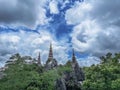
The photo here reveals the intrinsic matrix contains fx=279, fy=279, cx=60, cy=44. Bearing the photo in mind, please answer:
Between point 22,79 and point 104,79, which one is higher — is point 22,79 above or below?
above

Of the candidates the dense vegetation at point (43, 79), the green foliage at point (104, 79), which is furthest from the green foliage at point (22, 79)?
the green foliage at point (104, 79)

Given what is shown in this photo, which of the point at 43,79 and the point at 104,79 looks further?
the point at 43,79

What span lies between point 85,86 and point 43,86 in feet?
22.5

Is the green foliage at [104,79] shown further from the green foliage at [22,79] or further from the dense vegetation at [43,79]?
the green foliage at [22,79]

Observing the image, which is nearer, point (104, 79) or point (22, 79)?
point (104, 79)

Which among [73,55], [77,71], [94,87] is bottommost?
[94,87]

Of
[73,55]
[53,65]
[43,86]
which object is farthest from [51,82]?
[73,55]

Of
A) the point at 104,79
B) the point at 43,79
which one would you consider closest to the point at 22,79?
the point at 43,79

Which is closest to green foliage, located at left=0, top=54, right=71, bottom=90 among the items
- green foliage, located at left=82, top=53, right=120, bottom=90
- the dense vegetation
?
the dense vegetation

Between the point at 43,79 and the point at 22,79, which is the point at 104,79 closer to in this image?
the point at 43,79

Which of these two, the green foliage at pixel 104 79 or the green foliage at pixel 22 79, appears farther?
the green foliage at pixel 22 79

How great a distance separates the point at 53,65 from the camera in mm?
70062

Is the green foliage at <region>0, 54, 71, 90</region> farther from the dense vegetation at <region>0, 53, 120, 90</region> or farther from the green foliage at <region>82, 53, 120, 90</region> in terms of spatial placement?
the green foliage at <region>82, 53, 120, 90</region>

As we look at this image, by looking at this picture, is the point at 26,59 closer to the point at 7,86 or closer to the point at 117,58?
the point at 7,86
